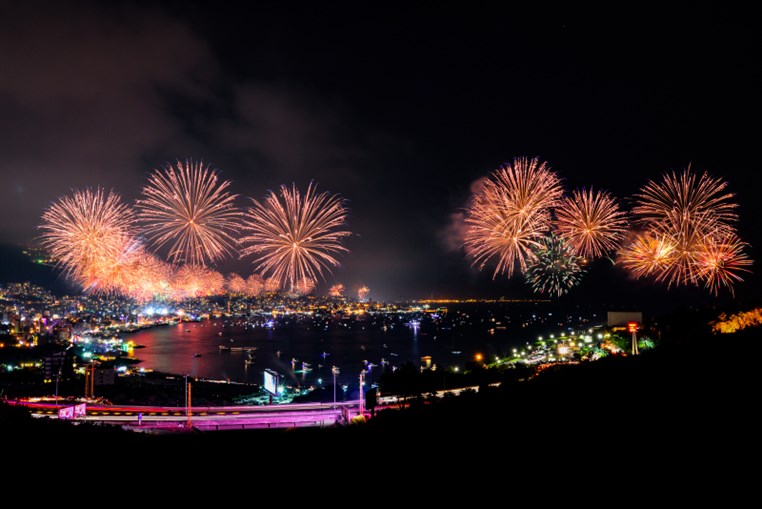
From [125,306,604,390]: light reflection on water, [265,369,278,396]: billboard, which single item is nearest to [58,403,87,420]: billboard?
[265,369,278,396]: billboard

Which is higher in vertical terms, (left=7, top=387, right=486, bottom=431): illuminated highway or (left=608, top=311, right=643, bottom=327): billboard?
(left=608, top=311, right=643, bottom=327): billboard

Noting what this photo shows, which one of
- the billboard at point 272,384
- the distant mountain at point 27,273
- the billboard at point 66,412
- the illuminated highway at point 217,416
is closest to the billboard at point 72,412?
the billboard at point 66,412

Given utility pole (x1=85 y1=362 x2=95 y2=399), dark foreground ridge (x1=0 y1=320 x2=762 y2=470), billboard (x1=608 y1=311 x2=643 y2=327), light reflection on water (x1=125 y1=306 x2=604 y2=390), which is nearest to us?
dark foreground ridge (x1=0 y1=320 x2=762 y2=470)

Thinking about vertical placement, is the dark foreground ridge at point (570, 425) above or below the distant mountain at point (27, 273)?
below

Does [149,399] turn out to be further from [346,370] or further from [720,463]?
[346,370]

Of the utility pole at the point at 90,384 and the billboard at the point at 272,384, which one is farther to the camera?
the billboard at the point at 272,384

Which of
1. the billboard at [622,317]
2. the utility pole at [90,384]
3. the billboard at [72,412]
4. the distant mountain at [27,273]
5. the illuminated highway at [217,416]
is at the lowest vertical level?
the illuminated highway at [217,416]

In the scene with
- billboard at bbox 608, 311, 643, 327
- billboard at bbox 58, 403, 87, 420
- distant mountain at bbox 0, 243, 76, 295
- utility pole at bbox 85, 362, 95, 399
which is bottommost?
billboard at bbox 58, 403, 87, 420


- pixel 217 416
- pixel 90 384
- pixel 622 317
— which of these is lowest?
pixel 217 416

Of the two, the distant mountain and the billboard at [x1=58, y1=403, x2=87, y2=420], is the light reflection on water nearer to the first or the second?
the billboard at [x1=58, y1=403, x2=87, y2=420]

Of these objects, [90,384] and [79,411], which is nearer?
[79,411]

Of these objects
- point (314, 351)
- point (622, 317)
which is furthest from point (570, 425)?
point (314, 351)

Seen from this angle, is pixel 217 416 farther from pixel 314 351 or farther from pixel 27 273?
pixel 27 273

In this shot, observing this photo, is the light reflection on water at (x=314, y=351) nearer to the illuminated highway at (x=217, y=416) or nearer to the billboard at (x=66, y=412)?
the illuminated highway at (x=217, y=416)
